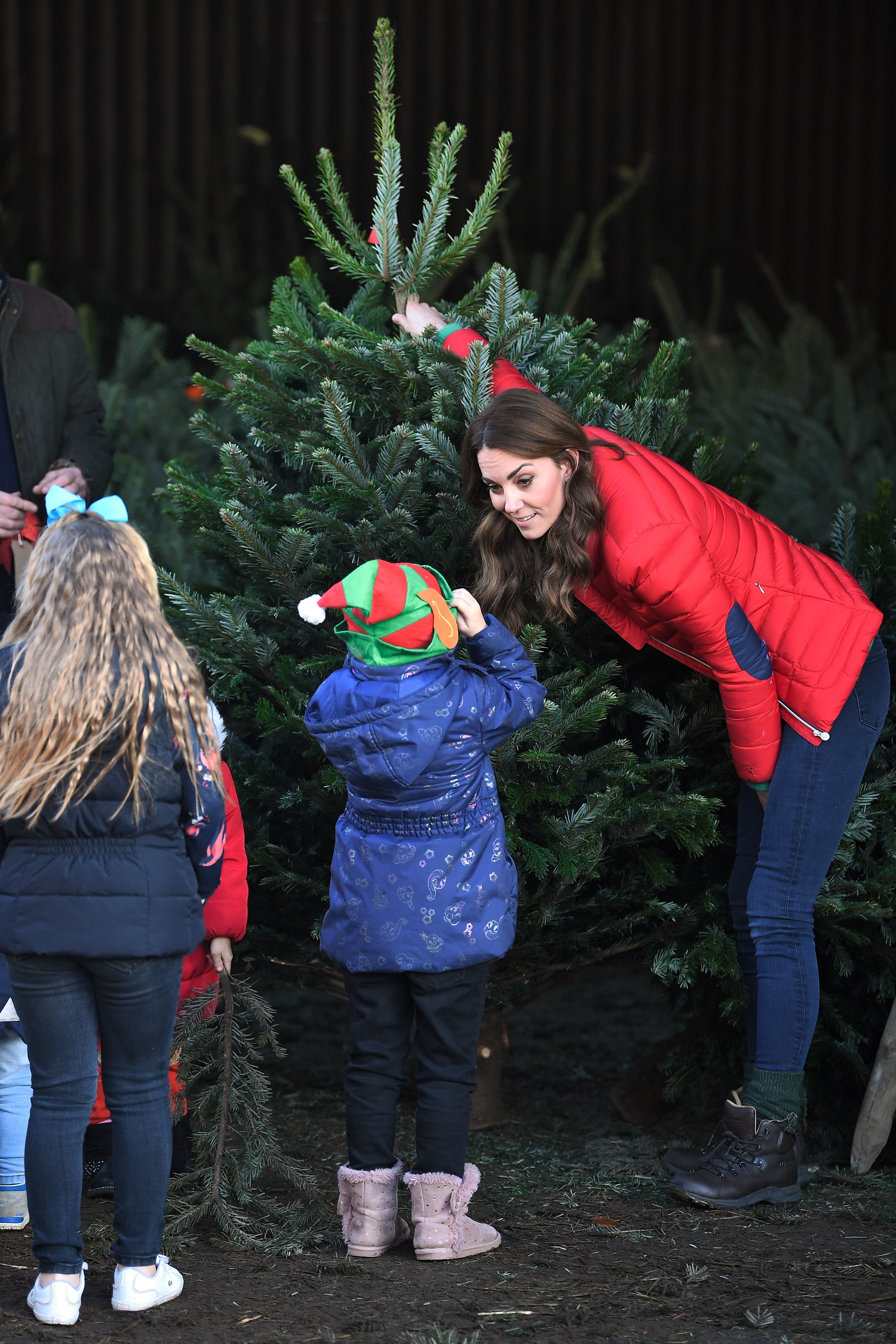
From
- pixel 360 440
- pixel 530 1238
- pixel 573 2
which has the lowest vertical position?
pixel 530 1238

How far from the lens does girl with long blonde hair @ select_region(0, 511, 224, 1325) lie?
266cm

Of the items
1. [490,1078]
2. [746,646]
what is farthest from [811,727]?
[490,1078]

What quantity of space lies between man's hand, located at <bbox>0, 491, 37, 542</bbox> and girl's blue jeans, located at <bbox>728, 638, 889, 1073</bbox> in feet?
6.96

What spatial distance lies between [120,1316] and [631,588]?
1818 millimetres

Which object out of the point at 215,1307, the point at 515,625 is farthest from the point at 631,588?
the point at 215,1307

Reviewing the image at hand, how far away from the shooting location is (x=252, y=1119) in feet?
10.6

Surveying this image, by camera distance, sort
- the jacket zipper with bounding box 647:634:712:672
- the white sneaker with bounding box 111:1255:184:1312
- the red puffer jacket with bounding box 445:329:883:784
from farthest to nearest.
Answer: the jacket zipper with bounding box 647:634:712:672
the red puffer jacket with bounding box 445:329:883:784
the white sneaker with bounding box 111:1255:184:1312

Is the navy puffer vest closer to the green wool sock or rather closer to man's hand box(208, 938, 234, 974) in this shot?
man's hand box(208, 938, 234, 974)

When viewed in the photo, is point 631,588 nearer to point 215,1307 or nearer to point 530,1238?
point 530,1238

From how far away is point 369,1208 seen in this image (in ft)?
10.0

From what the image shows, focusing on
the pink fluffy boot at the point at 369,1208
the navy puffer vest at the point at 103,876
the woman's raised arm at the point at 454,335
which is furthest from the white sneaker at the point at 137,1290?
the woman's raised arm at the point at 454,335

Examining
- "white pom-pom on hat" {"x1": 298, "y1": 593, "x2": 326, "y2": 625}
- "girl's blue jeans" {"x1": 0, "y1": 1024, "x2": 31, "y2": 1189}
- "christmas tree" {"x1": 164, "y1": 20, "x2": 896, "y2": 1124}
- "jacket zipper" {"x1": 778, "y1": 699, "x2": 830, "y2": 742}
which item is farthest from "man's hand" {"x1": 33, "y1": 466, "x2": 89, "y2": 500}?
"jacket zipper" {"x1": 778, "y1": 699, "x2": 830, "y2": 742}

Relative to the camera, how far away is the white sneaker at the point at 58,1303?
269 cm

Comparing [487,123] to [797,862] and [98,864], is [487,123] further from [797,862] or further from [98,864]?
[98,864]
